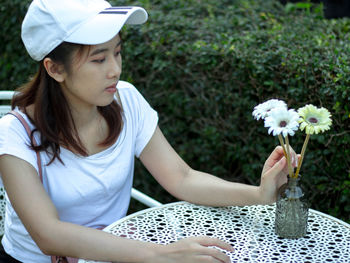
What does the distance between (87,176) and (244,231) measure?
2.03ft

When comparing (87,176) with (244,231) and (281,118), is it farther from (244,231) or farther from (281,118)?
(281,118)

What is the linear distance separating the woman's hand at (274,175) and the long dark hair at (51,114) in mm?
610

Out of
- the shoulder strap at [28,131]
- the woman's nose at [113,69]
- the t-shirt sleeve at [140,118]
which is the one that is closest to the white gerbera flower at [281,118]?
the woman's nose at [113,69]

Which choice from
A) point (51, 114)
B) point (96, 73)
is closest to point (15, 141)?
point (51, 114)

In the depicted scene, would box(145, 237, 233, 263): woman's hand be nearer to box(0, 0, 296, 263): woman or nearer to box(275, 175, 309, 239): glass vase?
box(0, 0, 296, 263): woman

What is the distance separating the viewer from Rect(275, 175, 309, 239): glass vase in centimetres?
172

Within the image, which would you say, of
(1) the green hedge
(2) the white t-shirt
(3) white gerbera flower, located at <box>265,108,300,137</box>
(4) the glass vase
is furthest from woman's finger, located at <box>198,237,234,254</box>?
(1) the green hedge

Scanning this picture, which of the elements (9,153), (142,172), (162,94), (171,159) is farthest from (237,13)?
A: (9,153)

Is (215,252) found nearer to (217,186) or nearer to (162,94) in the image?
(217,186)

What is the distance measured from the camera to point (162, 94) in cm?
335

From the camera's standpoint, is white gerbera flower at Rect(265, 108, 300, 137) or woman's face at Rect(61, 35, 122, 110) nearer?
white gerbera flower at Rect(265, 108, 300, 137)

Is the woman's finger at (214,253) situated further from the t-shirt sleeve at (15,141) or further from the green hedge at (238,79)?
the green hedge at (238,79)

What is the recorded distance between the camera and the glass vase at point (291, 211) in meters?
1.72

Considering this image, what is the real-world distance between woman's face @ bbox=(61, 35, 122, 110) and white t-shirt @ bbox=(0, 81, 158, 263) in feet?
0.77
